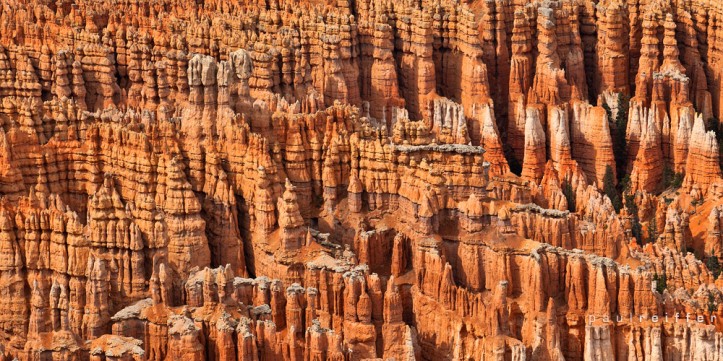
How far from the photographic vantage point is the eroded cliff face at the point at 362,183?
86.9 meters

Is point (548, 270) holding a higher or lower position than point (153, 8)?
lower

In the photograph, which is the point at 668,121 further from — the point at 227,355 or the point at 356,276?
the point at 227,355

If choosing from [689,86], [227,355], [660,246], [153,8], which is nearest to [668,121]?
[689,86]

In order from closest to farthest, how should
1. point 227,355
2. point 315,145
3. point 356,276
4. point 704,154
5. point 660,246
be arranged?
1. point 227,355
2. point 356,276
3. point 315,145
4. point 660,246
5. point 704,154

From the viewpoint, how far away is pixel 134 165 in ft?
308

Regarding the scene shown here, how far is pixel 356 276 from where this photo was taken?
88562 mm

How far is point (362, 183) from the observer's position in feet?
310

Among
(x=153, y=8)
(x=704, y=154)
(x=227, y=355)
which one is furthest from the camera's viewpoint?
(x=153, y=8)

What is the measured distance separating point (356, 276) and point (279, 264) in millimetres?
3428

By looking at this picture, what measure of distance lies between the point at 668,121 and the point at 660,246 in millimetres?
12600

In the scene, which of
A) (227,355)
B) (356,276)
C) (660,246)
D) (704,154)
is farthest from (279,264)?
(704,154)

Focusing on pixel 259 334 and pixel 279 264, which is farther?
pixel 279 264

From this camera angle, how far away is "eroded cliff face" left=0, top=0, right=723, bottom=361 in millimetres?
86875

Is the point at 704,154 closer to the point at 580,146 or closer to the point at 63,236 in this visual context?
the point at 580,146
